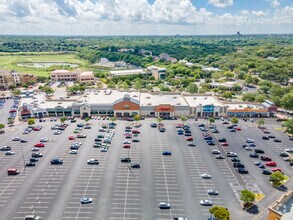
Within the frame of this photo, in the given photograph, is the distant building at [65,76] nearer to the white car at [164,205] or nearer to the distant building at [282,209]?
the white car at [164,205]

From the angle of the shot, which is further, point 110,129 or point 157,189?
point 110,129

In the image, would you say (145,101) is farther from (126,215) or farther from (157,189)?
(126,215)

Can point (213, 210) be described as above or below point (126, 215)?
above

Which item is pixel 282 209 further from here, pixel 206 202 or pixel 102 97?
pixel 102 97

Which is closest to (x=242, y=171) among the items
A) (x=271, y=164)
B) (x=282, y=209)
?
(x=271, y=164)

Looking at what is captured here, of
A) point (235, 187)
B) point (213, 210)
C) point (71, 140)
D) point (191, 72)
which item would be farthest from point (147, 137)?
point (191, 72)
